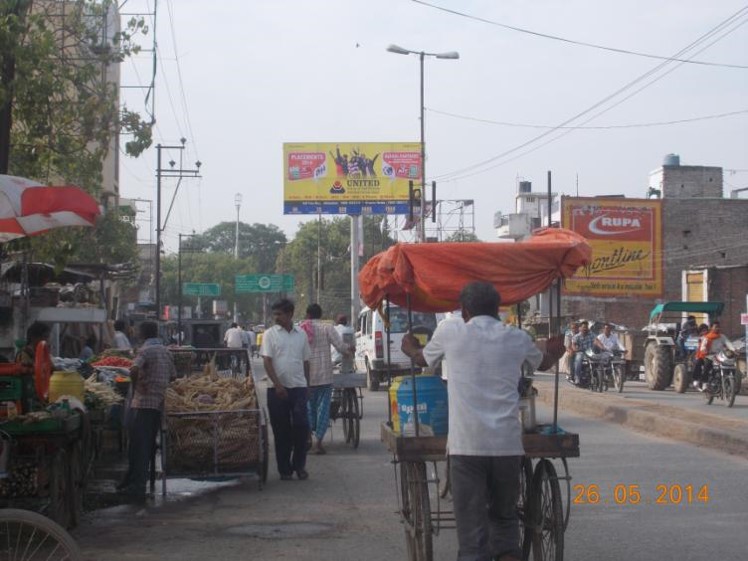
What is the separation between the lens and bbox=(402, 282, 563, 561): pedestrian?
5.54 m

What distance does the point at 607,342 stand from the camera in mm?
24078

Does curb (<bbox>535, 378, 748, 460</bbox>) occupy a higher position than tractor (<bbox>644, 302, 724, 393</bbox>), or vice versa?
tractor (<bbox>644, 302, 724, 393</bbox>)

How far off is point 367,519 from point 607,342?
1636 cm

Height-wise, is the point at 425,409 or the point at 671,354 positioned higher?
the point at 425,409

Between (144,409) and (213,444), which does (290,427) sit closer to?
Answer: (213,444)

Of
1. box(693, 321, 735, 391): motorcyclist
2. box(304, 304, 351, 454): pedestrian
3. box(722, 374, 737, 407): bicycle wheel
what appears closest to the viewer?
box(304, 304, 351, 454): pedestrian

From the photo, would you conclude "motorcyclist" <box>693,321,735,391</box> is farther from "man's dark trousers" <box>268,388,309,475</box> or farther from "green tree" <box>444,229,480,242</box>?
"green tree" <box>444,229,480,242</box>

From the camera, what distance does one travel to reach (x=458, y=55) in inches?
1518

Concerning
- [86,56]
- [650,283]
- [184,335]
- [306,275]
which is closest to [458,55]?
[650,283]

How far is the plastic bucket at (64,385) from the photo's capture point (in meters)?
8.66

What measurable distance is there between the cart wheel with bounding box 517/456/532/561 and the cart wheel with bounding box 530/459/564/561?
0.25 feet

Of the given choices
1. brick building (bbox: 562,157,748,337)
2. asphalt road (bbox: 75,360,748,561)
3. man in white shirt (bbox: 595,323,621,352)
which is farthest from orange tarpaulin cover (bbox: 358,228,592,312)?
brick building (bbox: 562,157,748,337)
